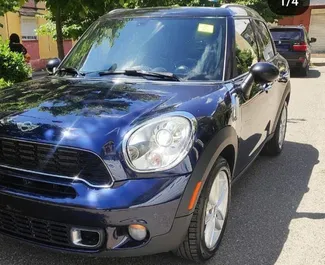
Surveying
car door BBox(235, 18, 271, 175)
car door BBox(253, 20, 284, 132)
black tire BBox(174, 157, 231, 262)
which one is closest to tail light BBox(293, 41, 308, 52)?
car door BBox(253, 20, 284, 132)

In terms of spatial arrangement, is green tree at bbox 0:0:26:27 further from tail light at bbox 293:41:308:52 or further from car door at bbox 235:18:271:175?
tail light at bbox 293:41:308:52

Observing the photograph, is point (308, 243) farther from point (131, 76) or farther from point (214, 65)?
point (131, 76)

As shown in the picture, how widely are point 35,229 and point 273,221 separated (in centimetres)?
198

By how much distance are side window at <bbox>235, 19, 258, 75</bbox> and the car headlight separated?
120 cm

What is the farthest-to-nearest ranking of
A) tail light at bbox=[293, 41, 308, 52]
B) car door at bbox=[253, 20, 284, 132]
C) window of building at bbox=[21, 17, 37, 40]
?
window of building at bbox=[21, 17, 37, 40]
tail light at bbox=[293, 41, 308, 52]
car door at bbox=[253, 20, 284, 132]

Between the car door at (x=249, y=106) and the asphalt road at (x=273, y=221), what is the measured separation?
1.41 ft

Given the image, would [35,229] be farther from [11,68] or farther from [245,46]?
[11,68]

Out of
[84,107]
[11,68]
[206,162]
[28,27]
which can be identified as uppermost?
[84,107]

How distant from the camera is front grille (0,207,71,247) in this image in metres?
2.28

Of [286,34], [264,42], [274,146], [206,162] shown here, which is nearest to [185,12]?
[264,42]

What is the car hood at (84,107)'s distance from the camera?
2.27m

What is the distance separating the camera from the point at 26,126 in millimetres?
2389

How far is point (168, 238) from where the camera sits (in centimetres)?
230

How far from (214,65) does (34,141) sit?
155 centimetres
